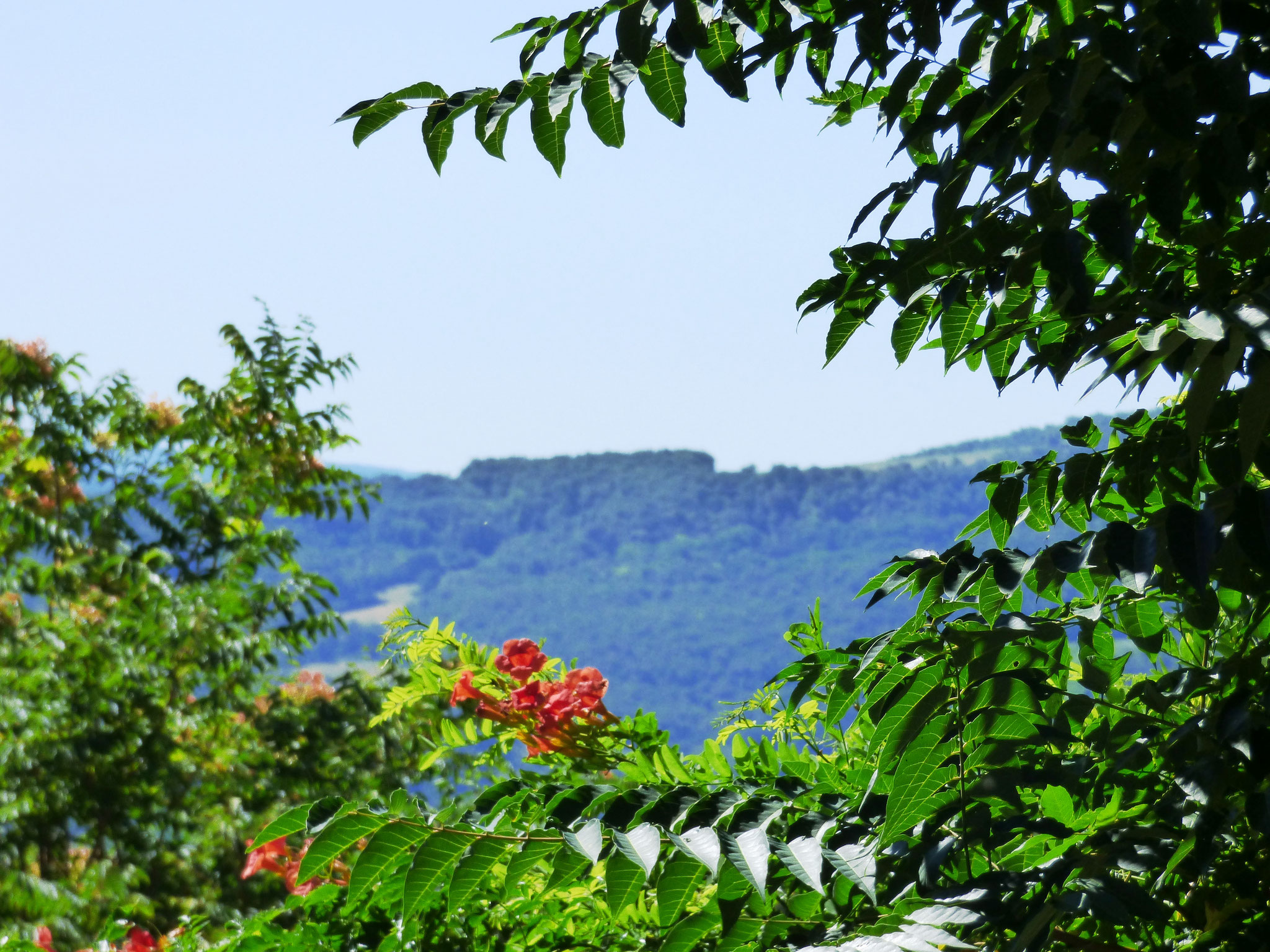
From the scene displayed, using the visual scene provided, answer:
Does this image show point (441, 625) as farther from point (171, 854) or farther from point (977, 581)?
point (171, 854)

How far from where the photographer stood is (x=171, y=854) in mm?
3752

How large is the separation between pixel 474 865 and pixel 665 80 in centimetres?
70

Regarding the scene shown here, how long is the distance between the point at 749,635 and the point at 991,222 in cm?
2552

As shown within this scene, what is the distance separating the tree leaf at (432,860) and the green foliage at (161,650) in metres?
2.00

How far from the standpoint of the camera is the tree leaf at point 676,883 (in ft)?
2.72

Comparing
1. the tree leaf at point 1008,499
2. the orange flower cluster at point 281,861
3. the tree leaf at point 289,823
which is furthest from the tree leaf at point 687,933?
the orange flower cluster at point 281,861

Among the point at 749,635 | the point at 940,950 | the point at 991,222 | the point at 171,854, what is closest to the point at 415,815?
the point at 940,950

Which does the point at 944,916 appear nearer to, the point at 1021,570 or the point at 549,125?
the point at 1021,570

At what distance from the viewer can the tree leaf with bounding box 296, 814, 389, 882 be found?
0.89 metres

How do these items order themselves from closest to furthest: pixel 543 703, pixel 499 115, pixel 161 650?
pixel 499 115 → pixel 543 703 → pixel 161 650

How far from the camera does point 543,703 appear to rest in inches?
64.9

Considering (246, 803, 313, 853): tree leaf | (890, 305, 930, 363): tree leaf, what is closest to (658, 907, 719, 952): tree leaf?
(246, 803, 313, 853): tree leaf

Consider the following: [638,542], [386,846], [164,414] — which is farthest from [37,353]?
[638,542]

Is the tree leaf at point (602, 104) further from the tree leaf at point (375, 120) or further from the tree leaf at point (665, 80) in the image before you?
the tree leaf at point (375, 120)
